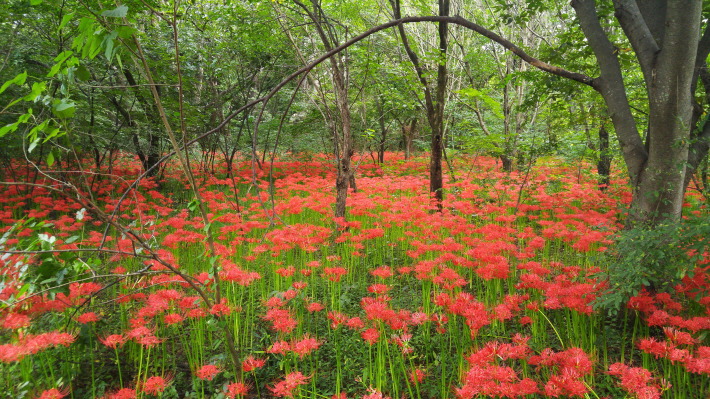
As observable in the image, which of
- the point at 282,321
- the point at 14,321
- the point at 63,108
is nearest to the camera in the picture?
the point at 63,108

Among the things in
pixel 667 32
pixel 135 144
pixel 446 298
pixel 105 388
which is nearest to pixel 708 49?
pixel 667 32

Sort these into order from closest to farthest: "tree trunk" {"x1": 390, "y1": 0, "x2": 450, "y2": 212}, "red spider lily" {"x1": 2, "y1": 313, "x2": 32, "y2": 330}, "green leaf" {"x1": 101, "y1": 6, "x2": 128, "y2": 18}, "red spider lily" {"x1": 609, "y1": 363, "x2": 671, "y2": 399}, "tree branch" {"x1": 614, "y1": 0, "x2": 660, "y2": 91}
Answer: "green leaf" {"x1": 101, "y1": 6, "x2": 128, "y2": 18} → "red spider lily" {"x1": 609, "y1": 363, "x2": 671, "y2": 399} → "red spider lily" {"x1": 2, "y1": 313, "x2": 32, "y2": 330} → "tree branch" {"x1": 614, "y1": 0, "x2": 660, "y2": 91} → "tree trunk" {"x1": 390, "y1": 0, "x2": 450, "y2": 212}

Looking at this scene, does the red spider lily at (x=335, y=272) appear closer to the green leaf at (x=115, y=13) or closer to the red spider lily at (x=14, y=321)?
the red spider lily at (x=14, y=321)

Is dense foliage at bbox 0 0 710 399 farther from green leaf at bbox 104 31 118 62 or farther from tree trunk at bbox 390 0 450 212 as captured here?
tree trunk at bbox 390 0 450 212

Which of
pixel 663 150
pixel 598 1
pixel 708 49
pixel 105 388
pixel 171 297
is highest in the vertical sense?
pixel 598 1

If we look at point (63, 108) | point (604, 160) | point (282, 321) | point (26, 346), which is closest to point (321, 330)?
point (282, 321)

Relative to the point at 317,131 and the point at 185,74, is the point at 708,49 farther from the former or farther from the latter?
the point at 317,131

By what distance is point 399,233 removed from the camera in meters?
5.76

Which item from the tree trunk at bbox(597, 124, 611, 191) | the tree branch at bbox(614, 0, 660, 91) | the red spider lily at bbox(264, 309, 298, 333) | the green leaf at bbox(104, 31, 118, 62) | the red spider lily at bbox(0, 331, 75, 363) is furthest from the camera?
the tree trunk at bbox(597, 124, 611, 191)

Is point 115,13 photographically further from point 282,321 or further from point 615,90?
point 615,90

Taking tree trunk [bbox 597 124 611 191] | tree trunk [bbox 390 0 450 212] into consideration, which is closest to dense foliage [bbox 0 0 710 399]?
tree trunk [bbox 390 0 450 212]

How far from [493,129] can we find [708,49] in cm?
930

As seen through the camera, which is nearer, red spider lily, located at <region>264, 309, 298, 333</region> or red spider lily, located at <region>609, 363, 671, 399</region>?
red spider lily, located at <region>609, 363, 671, 399</region>

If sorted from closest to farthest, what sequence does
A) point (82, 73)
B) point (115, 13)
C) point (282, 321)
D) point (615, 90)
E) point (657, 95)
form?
point (115, 13), point (82, 73), point (282, 321), point (657, 95), point (615, 90)
